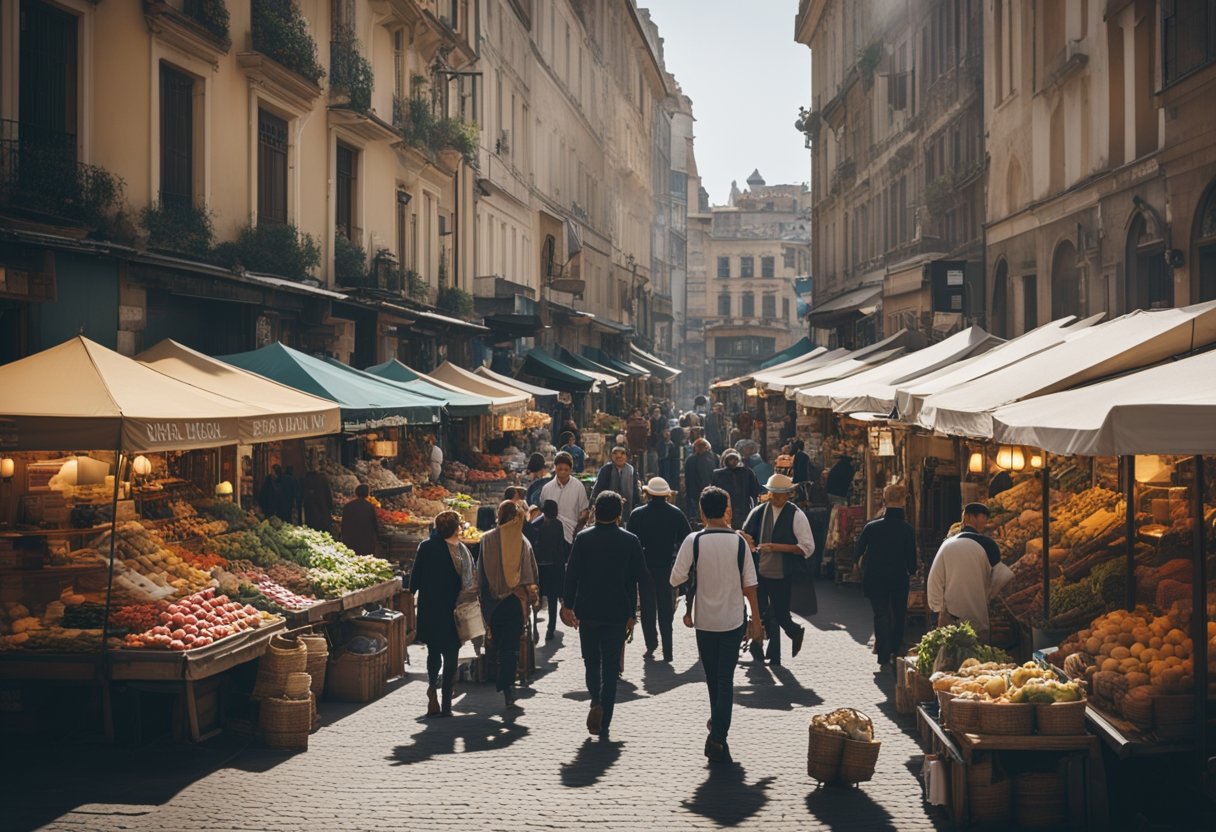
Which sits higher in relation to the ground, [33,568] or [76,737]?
[33,568]

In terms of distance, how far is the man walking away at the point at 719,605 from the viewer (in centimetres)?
920

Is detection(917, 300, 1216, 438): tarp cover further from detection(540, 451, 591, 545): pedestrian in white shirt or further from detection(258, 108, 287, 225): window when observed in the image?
detection(258, 108, 287, 225): window

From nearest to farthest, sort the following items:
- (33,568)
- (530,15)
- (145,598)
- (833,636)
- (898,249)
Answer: (145,598), (33,568), (833,636), (898,249), (530,15)

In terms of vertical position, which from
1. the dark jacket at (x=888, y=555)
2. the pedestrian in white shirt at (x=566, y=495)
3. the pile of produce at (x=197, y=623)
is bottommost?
the pile of produce at (x=197, y=623)

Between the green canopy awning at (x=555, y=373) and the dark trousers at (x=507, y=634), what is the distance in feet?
71.8

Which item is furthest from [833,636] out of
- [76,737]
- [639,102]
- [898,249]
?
[639,102]

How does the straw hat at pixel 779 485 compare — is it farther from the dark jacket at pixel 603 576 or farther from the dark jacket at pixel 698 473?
the dark jacket at pixel 698 473

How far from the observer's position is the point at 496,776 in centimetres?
881

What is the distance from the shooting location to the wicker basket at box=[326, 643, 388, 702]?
11344 millimetres

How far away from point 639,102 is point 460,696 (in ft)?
203

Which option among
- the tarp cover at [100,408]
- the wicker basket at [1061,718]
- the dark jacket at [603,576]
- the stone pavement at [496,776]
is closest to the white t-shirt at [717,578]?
the dark jacket at [603,576]

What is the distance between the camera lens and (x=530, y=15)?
41062mm

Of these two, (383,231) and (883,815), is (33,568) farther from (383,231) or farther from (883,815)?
(383,231)

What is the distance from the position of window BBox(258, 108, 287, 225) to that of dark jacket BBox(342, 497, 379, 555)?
21.1ft
